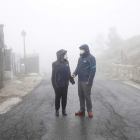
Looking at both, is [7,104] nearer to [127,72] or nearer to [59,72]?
[59,72]

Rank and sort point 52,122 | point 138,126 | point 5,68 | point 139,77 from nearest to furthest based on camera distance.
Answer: point 138,126 → point 52,122 → point 139,77 → point 5,68

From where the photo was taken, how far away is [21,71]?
1920 cm

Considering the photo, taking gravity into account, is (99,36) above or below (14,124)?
above

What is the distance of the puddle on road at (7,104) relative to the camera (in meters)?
6.45

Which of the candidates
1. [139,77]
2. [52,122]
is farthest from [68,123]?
[139,77]

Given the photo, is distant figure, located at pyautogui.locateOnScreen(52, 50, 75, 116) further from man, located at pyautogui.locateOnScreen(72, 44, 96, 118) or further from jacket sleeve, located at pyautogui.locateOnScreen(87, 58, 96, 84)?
jacket sleeve, located at pyautogui.locateOnScreen(87, 58, 96, 84)

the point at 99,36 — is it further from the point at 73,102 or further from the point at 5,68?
the point at 73,102

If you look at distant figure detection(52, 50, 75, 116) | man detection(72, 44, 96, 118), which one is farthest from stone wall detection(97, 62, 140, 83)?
distant figure detection(52, 50, 75, 116)

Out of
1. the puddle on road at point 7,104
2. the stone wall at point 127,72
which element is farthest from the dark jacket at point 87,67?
Answer: the stone wall at point 127,72

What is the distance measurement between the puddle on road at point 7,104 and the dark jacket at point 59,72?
2.06m

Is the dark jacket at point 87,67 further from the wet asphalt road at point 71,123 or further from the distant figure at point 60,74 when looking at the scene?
the wet asphalt road at point 71,123

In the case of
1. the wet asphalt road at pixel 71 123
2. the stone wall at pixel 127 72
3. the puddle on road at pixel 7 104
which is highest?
the stone wall at pixel 127 72

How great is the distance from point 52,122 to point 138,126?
2.14 m

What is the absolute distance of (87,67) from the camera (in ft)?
18.3
